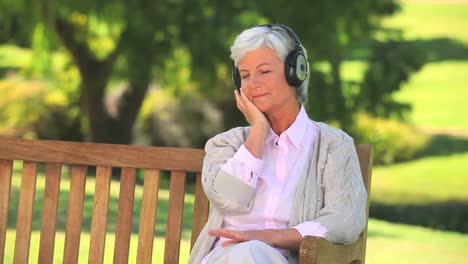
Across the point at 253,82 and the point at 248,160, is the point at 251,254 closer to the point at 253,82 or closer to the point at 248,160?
the point at 248,160

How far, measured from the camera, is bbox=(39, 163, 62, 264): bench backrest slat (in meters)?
4.57

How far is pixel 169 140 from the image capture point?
15.5 m

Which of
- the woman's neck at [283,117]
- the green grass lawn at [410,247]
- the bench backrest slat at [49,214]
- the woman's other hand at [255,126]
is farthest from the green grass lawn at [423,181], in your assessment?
the woman's other hand at [255,126]

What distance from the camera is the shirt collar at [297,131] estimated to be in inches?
159

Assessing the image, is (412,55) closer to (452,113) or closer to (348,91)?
(348,91)

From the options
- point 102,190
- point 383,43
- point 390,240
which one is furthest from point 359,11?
point 102,190

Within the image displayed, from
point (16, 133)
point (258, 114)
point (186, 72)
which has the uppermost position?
point (258, 114)

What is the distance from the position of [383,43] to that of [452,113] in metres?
8.10

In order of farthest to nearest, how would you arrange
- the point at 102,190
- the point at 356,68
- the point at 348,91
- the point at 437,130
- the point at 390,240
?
the point at 356,68
the point at 437,130
the point at 348,91
the point at 390,240
the point at 102,190

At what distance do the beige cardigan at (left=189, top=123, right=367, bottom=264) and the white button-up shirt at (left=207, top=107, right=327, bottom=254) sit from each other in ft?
0.09

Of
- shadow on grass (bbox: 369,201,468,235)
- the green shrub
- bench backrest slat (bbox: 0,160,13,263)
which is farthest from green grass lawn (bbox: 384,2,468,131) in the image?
bench backrest slat (bbox: 0,160,13,263)

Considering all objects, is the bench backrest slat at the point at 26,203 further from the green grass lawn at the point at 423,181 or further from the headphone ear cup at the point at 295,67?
the green grass lawn at the point at 423,181

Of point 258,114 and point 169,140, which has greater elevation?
point 258,114

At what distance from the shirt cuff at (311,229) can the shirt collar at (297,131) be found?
12.8 inches
